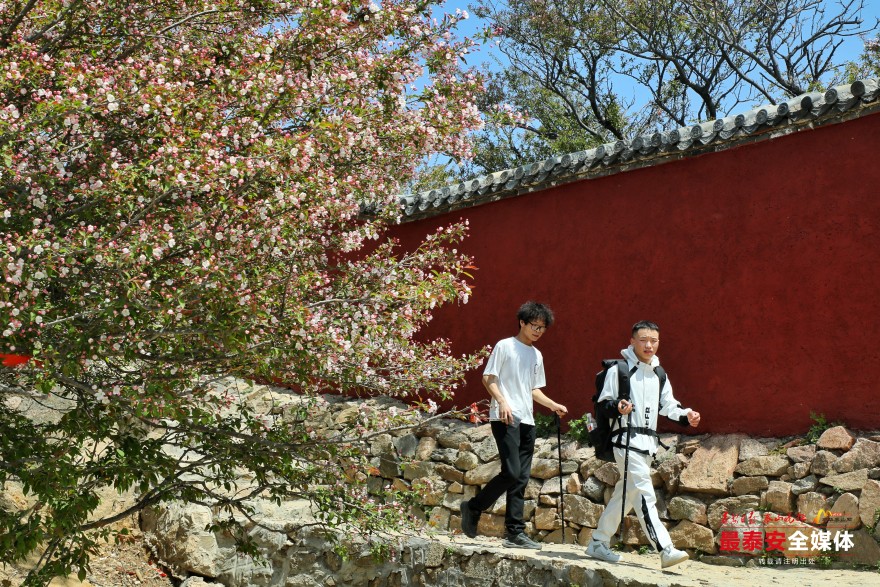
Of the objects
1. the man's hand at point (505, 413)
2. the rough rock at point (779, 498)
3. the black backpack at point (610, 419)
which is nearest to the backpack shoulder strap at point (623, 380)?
the black backpack at point (610, 419)

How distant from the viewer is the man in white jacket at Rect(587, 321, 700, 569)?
6.29 metres

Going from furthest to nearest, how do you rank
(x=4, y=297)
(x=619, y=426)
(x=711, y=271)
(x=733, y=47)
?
(x=733, y=47) → (x=711, y=271) → (x=619, y=426) → (x=4, y=297)

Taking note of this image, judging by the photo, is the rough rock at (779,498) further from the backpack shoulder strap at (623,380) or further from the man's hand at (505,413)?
the man's hand at (505,413)

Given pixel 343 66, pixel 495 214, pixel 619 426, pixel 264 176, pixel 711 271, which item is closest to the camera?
pixel 264 176

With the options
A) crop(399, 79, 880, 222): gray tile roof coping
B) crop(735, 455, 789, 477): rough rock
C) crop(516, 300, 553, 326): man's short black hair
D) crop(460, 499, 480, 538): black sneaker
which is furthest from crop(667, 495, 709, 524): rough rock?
crop(399, 79, 880, 222): gray tile roof coping

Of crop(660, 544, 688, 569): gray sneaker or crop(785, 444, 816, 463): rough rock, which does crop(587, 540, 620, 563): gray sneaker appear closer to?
crop(660, 544, 688, 569): gray sneaker

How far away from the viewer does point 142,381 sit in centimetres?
477

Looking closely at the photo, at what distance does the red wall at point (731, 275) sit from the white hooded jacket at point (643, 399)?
53.7 inches

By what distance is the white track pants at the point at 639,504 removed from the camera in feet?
20.2

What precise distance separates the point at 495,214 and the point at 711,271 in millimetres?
2600

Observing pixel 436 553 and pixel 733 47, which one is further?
pixel 733 47

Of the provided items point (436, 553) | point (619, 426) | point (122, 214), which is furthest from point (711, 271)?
point (122, 214)

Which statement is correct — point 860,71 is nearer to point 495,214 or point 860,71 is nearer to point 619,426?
point 495,214

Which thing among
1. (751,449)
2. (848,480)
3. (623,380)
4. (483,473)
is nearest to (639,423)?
(623,380)
